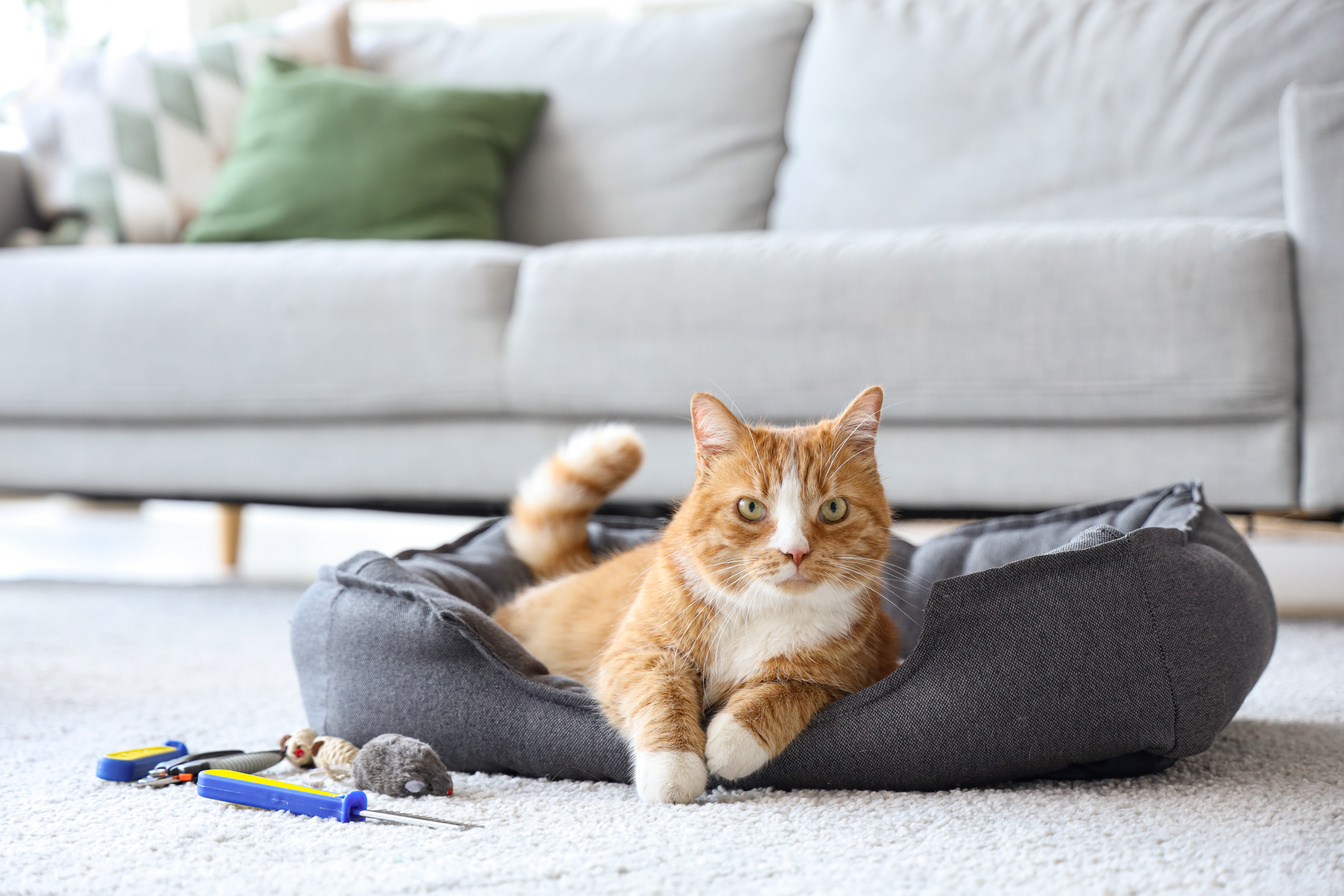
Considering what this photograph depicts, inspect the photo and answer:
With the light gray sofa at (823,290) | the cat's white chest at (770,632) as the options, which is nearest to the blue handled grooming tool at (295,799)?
the cat's white chest at (770,632)

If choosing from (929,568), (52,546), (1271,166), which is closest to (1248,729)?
(929,568)

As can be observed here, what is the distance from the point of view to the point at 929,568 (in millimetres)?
1508

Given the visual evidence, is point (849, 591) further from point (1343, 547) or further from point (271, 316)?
point (1343, 547)

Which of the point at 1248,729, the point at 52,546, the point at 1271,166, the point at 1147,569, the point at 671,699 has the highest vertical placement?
the point at 1271,166

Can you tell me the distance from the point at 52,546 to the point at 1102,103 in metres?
2.69

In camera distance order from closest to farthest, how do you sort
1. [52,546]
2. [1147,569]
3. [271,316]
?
[1147,569], [271,316], [52,546]

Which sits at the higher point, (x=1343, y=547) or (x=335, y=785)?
(x=335, y=785)

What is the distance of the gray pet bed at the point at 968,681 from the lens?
0.97 meters

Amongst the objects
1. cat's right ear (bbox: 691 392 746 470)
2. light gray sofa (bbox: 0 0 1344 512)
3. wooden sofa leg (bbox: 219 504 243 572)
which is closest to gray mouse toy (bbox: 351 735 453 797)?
cat's right ear (bbox: 691 392 746 470)

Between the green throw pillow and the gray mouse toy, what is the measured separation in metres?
1.71

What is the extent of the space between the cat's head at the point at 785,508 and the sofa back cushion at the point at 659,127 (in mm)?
1598

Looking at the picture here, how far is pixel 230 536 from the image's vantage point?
8.52 feet

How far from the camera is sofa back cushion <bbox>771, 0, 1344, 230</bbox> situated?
2221 millimetres

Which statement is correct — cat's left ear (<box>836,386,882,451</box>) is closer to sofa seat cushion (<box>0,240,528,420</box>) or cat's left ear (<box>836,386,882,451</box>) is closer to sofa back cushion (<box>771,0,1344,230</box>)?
sofa seat cushion (<box>0,240,528,420</box>)
